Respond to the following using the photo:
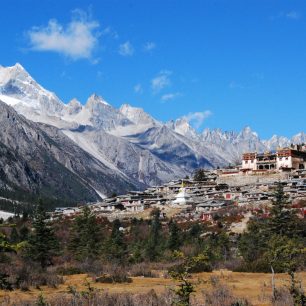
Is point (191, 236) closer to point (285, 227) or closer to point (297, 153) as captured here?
point (285, 227)

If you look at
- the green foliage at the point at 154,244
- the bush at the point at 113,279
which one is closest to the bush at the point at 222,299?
the bush at the point at 113,279

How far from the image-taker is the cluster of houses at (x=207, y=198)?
107750 millimetres

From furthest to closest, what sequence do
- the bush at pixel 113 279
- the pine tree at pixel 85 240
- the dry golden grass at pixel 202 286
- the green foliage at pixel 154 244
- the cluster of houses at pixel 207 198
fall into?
the cluster of houses at pixel 207 198, the pine tree at pixel 85 240, the green foliage at pixel 154 244, the bush at pixel 113 279, the dry golden grass at pixel 202 286

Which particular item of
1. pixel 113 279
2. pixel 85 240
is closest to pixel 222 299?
pixel 113 279

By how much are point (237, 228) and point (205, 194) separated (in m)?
43.4

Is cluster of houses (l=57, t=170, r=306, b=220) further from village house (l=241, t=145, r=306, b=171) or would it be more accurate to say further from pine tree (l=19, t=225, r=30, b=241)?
pine tree (l=19, t=225, r=30, b=241)

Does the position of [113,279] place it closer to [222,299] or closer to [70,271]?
[70,271]

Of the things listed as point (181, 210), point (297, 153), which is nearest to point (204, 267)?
point (181, 210)

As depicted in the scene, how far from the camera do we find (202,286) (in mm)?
35031

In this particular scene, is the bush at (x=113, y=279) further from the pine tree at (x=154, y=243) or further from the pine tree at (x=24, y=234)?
the pine tree at (x=24, y=234)

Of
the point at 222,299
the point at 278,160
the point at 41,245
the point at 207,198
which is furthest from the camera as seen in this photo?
the point at 278,160

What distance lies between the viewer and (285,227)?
64.5 meters

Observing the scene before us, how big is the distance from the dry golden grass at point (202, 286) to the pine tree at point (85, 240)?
24411 mm

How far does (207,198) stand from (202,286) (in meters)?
91.8
